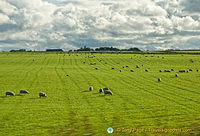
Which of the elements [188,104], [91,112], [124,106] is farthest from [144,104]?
[91,112]

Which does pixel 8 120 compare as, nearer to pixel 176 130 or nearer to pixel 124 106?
pixel 124 106

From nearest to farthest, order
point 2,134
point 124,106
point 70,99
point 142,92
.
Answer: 1. point 2,134
2. point 124,106
3. point 70,99
4. point 142,92

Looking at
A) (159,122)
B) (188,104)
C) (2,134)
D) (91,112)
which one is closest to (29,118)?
(2,134)

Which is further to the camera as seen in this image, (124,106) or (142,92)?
(142,92)

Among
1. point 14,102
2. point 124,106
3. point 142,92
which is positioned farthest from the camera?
point 142,92

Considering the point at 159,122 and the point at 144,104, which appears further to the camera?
the point at 144,104

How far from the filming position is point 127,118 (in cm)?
2152

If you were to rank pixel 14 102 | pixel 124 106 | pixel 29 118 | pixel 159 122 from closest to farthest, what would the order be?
pixel 159 122, pixel 29 118, pixel 124 106, pixel 14 102

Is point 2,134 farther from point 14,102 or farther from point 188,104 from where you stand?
point 188,104

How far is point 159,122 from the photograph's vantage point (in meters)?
20.3

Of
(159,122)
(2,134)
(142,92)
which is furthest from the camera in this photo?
(142,92)

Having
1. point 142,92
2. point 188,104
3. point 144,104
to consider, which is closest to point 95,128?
point 144,104

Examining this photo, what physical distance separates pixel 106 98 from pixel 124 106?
494 cm

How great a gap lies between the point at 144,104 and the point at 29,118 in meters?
14.0
